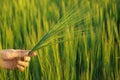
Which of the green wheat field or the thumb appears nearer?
the thumb

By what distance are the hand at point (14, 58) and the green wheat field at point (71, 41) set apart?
97mm

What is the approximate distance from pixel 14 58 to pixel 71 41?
33cm

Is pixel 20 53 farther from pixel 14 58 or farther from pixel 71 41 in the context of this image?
pixel 71 41

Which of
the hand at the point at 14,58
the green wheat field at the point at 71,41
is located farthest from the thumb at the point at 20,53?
the green wheat field at the point at 71,41

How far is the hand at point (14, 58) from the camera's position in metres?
1.26

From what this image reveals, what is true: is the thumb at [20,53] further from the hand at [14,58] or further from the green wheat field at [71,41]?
the green wheat field at [71,41]

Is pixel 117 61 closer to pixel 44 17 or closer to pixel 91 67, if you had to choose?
pixel 91 67

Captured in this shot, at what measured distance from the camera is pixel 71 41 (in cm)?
160

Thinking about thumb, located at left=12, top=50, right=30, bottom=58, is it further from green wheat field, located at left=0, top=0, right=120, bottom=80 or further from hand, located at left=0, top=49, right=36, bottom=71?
green wheat field, located at left=0, top=0, right=120, bottom=80

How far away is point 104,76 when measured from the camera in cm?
160

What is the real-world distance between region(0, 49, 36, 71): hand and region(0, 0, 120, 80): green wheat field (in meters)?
0.10

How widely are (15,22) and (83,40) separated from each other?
0.40 m

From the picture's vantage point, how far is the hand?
1.26 m

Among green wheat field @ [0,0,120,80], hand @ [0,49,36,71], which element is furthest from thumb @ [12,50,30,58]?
green wheat field @ [0,0,120,80]
